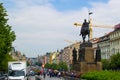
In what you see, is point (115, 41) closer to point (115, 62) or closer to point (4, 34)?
point (115, 62)

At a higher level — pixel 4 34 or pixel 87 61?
pixel 4 34

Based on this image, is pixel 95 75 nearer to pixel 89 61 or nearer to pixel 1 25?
pixel 89 61

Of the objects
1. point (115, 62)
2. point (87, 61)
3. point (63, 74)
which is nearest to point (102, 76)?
point (87, 61)

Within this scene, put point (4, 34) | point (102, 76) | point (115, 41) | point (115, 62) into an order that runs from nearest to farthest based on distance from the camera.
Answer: point (102, 76)
point (4, 34)
point (115, 62)
point (115, 41)

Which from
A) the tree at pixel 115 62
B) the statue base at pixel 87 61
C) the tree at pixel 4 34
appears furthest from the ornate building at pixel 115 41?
the statue base at pixel 87 61

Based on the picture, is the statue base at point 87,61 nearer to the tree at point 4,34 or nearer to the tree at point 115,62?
the tree at point 4,34

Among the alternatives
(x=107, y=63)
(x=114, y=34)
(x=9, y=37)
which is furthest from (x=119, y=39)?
(x=9, y=37)

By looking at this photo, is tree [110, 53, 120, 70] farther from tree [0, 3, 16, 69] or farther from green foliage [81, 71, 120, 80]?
green foliage [81, 71, 120, 80]

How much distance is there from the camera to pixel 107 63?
146875 millimetres

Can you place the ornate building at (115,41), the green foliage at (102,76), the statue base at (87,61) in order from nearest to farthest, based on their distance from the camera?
the green foliage at (102,76) → the statue base at (87,61) → the ornate building at (115,41)

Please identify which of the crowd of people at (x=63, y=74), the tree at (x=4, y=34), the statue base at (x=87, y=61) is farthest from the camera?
the tree at (x=4, y=34)

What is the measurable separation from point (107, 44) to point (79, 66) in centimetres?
13600

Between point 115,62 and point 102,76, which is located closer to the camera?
point 102,76

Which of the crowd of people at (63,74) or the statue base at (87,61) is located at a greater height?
the statue base at (87,61)
